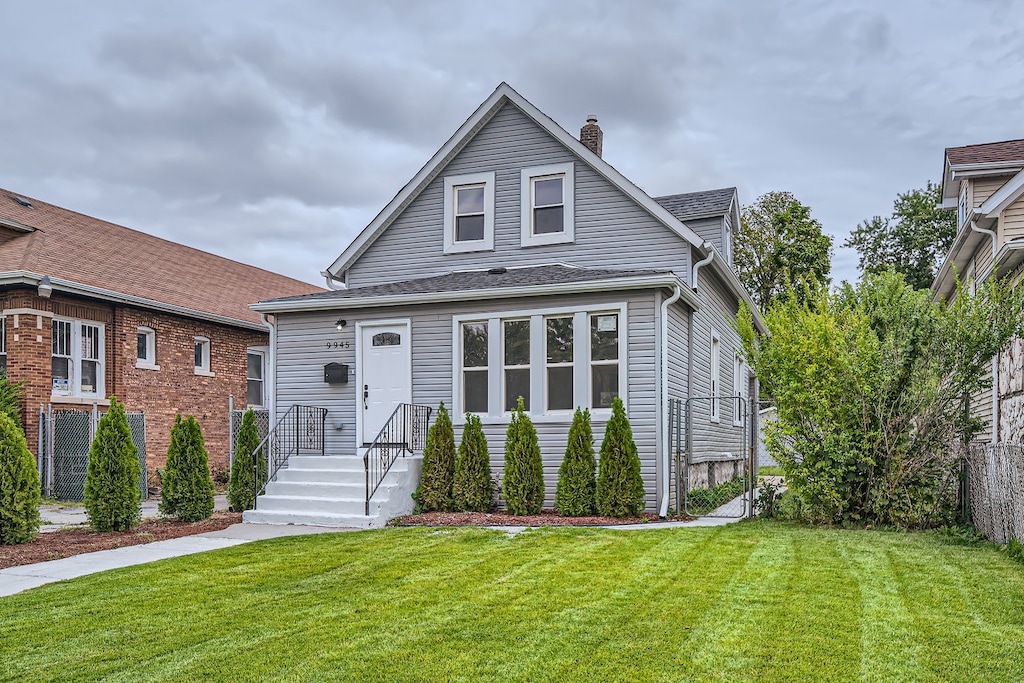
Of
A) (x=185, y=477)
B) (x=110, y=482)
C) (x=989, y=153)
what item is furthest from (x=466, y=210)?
(x=989, y=153)

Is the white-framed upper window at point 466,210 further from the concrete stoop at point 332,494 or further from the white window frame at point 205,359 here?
the white window frame at point 205,359

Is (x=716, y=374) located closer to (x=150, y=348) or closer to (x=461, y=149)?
(x=461, y=149)

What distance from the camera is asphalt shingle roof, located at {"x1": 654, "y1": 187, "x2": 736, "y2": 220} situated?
53.5 feet

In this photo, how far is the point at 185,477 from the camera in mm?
11367

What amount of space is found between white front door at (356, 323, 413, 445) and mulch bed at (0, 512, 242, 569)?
2.56 metres

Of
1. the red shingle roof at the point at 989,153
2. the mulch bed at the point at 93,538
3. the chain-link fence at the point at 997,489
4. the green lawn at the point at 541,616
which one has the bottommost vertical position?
the mulch bed at the point at 93,538

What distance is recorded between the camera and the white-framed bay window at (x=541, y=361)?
480 inches

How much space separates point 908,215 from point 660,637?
126ft

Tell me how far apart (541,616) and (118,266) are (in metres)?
15.5

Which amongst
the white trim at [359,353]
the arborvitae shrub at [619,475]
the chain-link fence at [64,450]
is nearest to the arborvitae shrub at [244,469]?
the white trim at [359,353]

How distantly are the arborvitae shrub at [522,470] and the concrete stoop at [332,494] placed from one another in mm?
1491

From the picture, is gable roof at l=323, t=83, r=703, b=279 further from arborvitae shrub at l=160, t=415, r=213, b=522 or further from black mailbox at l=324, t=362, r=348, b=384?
arborvitae shrub at l=160, t=415, r=213, b=522

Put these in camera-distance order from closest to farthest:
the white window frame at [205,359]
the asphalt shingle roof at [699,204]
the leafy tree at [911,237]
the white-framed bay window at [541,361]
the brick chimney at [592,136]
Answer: the white-framed bay window at [541,361]
the brick chimney at [592,136]
the asphalt shingle roof at [699,204]
the white window frame at [205,359]
the leafy tree at [911,237]

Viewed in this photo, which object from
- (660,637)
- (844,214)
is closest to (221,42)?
(660,637)
